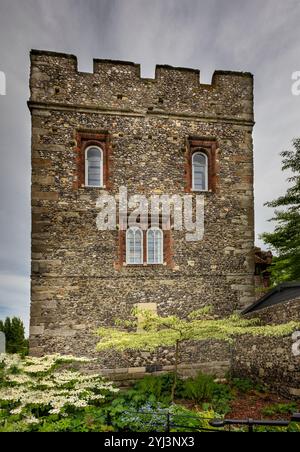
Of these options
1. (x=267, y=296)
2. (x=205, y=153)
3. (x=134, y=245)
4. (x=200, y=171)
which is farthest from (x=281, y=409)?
(x=205, y=153)

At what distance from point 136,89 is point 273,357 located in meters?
9.65

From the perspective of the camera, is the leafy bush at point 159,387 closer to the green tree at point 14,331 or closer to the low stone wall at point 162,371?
the low stone wall at point 162,371

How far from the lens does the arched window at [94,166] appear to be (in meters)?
11.2

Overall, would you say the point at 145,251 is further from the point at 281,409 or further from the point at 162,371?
the point at 281,409

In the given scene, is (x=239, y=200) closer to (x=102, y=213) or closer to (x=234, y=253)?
(x=234, y=253)

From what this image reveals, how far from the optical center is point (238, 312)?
1143 centimetres

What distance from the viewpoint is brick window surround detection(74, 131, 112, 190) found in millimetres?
11023

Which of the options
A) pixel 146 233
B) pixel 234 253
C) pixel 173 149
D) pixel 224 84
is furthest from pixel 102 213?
pixel 224 84

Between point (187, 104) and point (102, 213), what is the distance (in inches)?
198

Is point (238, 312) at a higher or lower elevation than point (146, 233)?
lower

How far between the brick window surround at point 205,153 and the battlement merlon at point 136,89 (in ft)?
3.07

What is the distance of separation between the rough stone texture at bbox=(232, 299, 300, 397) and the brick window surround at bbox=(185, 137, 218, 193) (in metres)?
4.78

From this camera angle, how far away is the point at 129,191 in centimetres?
1117
